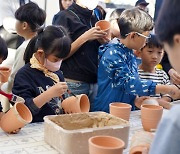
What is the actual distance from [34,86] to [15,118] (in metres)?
0.35

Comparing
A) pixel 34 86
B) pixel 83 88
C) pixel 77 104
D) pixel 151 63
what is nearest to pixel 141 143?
pixel 77 104

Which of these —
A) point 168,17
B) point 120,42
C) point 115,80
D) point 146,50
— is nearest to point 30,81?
point 115,80

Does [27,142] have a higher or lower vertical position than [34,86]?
lower

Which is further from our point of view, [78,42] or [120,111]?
[78,42]

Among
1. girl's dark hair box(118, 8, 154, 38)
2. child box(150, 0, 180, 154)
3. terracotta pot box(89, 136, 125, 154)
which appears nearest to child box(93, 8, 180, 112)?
girl's dark hair box(118, 8, 154, 38)

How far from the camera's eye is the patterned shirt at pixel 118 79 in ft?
5.45

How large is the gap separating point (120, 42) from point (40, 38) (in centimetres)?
49

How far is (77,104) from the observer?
1.38 meters

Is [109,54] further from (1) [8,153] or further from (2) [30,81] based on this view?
(1) [8,153]

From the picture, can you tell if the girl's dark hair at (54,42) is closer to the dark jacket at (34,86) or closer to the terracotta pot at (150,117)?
the dark jacket at (34,86)

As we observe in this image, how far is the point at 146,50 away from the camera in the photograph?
208 centimetres

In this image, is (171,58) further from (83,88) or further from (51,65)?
(83,88)

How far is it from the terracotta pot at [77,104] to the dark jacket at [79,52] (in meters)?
0.57

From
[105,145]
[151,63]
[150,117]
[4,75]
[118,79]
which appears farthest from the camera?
[151,63]
